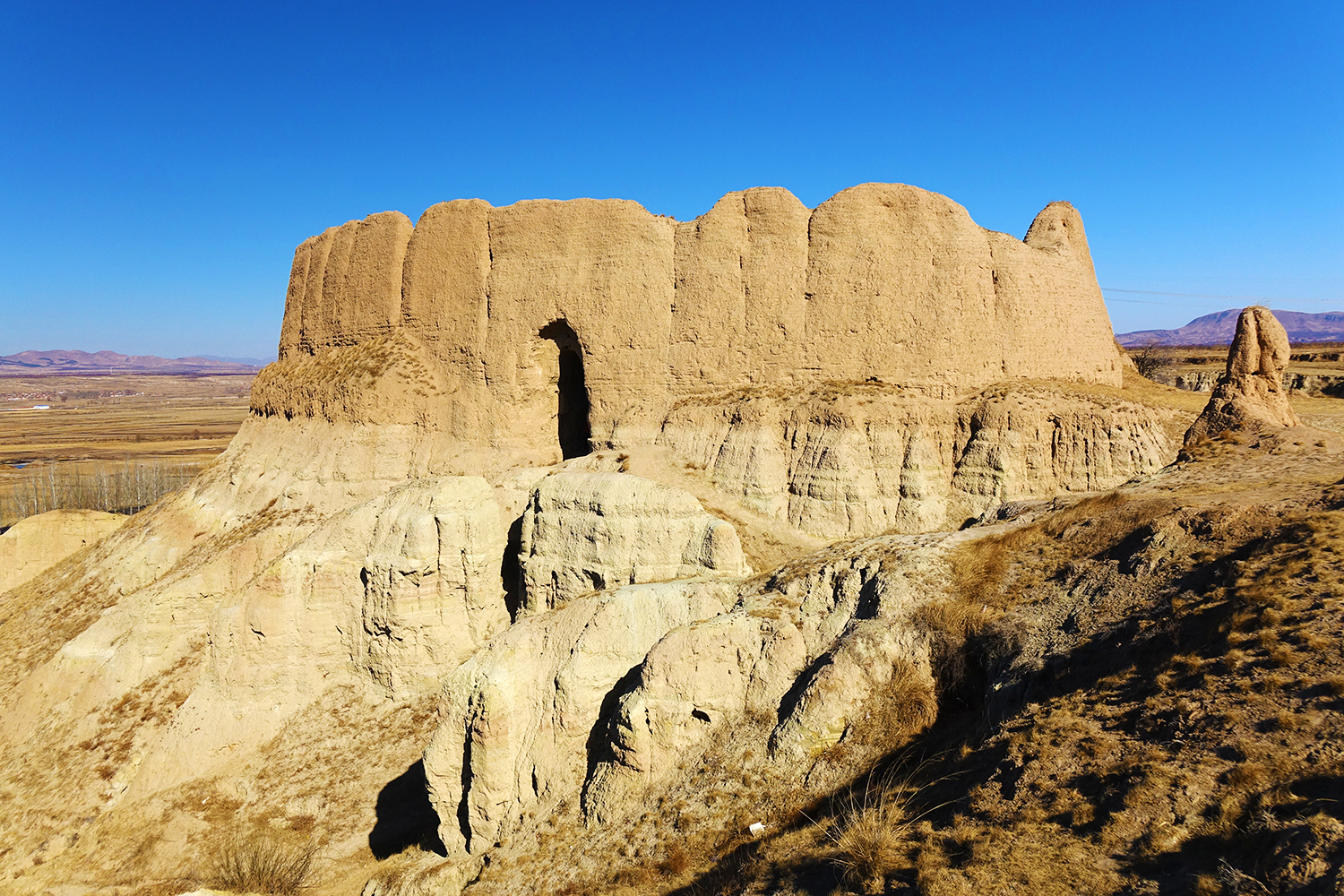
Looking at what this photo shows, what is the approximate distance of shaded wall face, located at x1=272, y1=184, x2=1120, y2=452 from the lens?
731 inches

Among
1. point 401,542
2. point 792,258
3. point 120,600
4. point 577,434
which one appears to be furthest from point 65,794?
point 792,258

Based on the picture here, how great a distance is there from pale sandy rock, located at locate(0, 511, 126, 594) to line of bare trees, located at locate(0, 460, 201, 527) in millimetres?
19952

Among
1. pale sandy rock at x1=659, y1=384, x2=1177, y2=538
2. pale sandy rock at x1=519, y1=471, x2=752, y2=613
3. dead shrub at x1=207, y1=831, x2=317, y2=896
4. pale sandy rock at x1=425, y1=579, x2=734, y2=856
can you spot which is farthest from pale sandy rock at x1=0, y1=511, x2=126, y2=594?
pale sandy rock at x1=659, y1=384, x2=1177, y2=538

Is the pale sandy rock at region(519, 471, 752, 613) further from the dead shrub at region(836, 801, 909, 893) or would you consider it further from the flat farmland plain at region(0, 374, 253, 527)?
the flat farmland plain at region(0, 374, 253, 527)

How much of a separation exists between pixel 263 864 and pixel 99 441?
121 m

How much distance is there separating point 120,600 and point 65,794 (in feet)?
20.1

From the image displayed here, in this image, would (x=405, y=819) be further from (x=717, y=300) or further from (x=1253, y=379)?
(x=1253, y=379)

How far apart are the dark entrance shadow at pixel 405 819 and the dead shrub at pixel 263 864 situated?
1.24 meters

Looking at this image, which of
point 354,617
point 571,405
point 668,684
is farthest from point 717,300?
point 354,617

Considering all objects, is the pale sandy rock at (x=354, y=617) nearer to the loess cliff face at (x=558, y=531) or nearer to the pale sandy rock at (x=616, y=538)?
the loess cliff face at (x=558, y=531)

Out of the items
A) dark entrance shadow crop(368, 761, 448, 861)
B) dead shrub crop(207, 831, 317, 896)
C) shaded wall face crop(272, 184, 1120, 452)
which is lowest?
dead shrub crop(207, 831, 317, 896)

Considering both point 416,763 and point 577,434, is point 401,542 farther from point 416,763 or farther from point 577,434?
point 577,434

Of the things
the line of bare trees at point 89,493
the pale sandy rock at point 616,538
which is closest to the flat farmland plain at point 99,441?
the line of bare trees at point 89,493

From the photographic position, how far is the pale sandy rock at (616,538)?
50.6 feet
